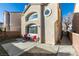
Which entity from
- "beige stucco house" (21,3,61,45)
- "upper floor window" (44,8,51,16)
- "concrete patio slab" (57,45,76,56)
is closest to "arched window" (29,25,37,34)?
"beige stucco house" (21,3,61,45)

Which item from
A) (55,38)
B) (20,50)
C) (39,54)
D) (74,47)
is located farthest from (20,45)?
(74,47)

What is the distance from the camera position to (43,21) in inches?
128

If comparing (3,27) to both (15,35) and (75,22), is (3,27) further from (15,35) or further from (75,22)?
(75,22)

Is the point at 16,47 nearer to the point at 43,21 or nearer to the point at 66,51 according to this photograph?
the point at 43,21

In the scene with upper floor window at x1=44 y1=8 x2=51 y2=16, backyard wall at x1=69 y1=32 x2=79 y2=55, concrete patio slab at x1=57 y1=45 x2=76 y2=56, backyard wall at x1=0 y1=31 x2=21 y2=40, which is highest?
upper floor window at x1=44 y1=8 x2=51 y2=16

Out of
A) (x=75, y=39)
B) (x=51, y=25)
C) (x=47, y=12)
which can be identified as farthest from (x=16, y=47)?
(x=75, y=39)

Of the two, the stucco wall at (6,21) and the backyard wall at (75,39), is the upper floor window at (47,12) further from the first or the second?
the stucco wall at (6,21)

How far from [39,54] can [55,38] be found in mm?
424

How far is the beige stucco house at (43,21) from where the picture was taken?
10.5ft

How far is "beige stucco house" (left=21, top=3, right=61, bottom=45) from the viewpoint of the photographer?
320 cm

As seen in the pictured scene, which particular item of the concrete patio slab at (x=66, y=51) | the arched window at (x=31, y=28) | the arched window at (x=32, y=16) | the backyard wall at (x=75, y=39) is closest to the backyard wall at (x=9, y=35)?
the arched window at (x=31, y=28)

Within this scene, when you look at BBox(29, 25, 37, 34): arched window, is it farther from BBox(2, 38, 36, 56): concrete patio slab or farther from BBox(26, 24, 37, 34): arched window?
BBox(2, 38, 36, 56): concrete patio slab

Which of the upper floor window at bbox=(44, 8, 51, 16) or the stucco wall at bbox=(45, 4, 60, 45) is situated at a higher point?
the upper floor window at bbox=(44, 8, 51, 16)

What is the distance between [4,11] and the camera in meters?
3.26
